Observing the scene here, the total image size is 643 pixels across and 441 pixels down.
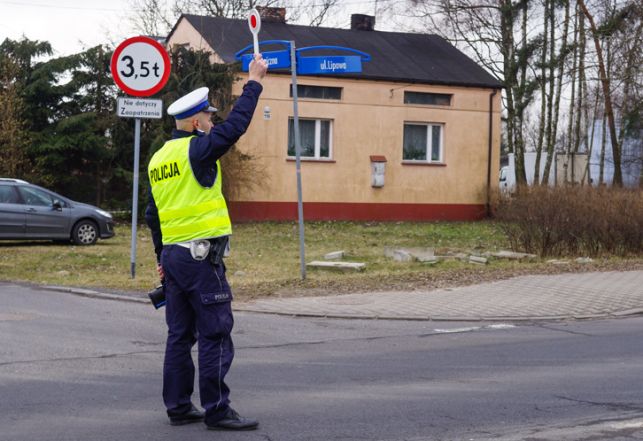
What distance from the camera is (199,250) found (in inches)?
227

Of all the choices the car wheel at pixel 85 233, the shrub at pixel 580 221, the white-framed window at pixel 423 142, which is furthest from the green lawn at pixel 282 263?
the white-framed window at pixel 423 142

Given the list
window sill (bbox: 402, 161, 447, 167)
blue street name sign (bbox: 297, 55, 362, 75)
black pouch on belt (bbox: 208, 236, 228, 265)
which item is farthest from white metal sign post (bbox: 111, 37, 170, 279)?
window sill (bbox: 402, 161, 447, 167)

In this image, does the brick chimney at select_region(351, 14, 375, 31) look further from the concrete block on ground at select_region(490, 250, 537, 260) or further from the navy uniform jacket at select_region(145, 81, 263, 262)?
the navy uniform jacket at select_region(145, 81, 263, 262)

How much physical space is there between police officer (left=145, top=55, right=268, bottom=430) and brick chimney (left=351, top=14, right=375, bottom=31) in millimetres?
31677

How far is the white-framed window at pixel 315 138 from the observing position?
103 feet

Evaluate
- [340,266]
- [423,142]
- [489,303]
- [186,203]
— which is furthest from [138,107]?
[423,142]

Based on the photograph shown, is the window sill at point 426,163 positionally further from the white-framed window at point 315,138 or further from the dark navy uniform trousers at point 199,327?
the dark navy uniform trousers at point 199,327

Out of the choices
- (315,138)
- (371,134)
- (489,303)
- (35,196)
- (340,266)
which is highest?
(371,134)

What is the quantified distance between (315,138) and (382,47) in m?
5.77

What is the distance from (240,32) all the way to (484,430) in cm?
2857

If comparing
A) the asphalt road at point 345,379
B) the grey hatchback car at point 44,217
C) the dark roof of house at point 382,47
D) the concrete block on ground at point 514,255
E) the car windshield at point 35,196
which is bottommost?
the asphalt road at point 345,379

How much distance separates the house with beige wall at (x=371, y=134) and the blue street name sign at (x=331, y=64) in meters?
16.8

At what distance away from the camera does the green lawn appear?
13562mm

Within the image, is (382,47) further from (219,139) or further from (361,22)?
(219,139)
